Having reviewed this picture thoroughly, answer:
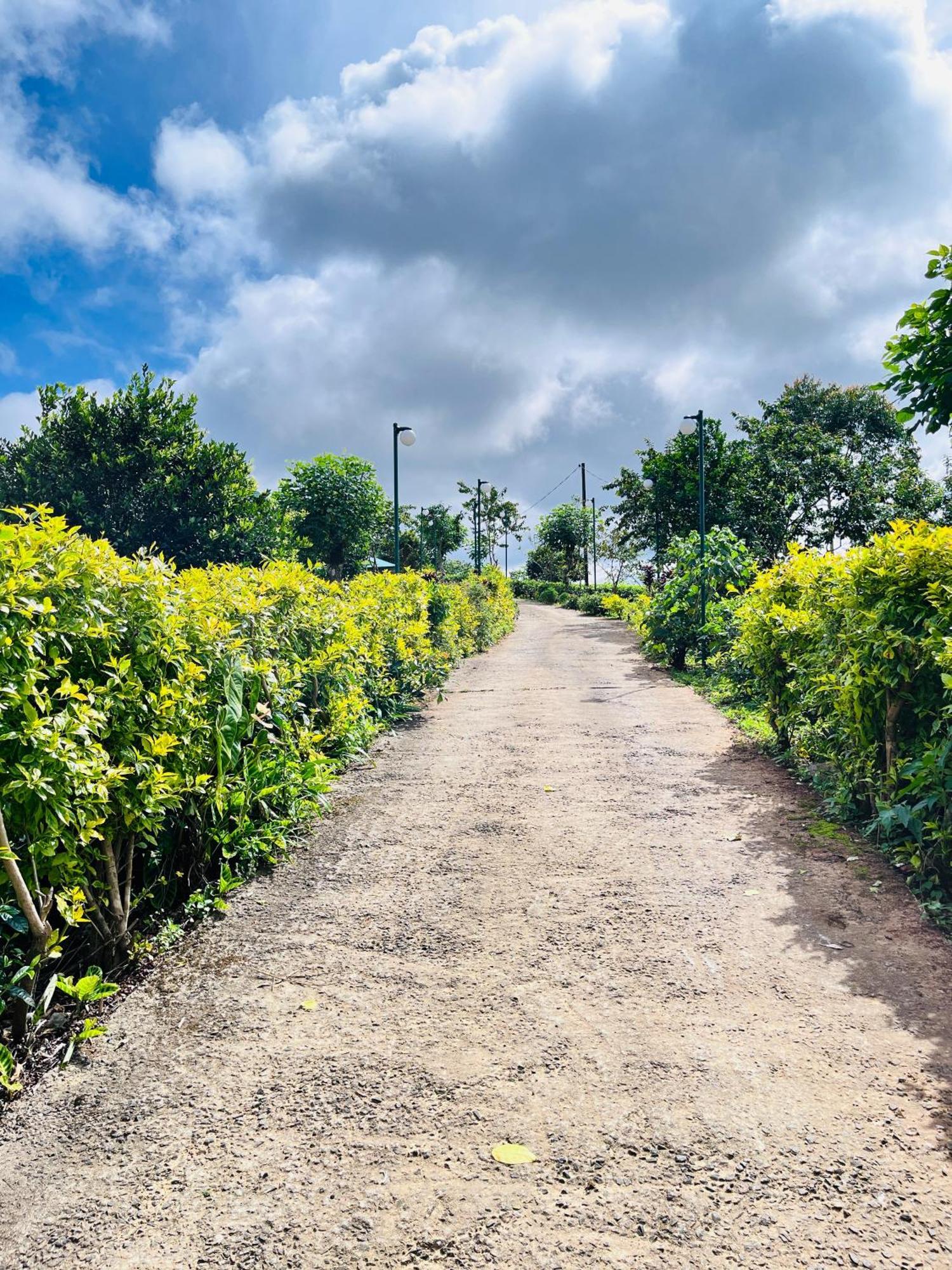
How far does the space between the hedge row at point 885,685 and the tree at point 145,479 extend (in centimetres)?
2033

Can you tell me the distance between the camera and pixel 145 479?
2517 cm

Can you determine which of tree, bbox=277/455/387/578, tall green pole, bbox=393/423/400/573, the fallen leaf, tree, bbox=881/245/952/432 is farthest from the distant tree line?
the fallen leaf

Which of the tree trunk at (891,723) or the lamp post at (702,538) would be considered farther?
the lamp post at (702,538)

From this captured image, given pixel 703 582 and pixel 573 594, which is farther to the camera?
pixel 573 594

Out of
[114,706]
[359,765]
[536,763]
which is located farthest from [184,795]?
[536,763]

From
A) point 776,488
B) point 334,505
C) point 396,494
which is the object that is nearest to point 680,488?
point 776,488

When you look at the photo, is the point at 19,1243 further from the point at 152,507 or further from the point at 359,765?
the point at 152,507

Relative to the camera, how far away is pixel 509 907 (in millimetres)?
3596

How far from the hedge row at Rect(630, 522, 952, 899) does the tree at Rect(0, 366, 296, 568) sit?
20.3 m

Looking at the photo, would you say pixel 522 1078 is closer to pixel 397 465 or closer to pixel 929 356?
pixel 929 356

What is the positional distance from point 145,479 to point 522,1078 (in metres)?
26.3

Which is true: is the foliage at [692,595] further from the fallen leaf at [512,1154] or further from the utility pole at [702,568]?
the fallen leaf at [512,1154]

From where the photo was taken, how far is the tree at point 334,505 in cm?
2483

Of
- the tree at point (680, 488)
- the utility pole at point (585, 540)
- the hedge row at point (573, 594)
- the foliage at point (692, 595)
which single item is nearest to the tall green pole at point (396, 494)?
the foliage at point (692, 595)
